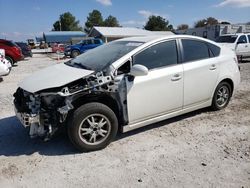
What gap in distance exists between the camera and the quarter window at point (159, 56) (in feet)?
12.6

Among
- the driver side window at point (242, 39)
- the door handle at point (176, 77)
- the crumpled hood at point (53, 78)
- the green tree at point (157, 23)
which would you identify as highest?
the green tree at point (157, 23)

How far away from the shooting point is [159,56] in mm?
4016

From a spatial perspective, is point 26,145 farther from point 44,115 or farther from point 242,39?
point 242,39

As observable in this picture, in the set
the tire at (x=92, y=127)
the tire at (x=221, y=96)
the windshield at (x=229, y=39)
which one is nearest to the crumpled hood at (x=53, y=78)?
the tire at (x=92, y=127)

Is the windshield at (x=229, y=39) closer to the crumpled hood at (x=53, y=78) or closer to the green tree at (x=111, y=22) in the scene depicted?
the crumpled hood at (x=53, y=78)

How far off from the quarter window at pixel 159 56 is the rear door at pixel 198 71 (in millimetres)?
239

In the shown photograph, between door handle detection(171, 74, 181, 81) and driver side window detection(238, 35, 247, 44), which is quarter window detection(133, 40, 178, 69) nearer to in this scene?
door handle detection(171, 74, 181, 81)

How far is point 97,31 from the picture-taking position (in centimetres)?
4253

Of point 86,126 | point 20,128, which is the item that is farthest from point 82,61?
point 20,128

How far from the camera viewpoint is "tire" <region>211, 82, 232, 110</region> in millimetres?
4898

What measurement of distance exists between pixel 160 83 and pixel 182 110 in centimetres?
81

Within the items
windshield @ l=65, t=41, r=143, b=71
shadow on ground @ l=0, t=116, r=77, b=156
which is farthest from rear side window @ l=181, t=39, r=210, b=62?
shadow on ground @ l=0, t=116, r=77, b=156

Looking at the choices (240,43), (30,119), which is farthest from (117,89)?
(240,43)

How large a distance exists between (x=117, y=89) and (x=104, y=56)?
31.8 inches
